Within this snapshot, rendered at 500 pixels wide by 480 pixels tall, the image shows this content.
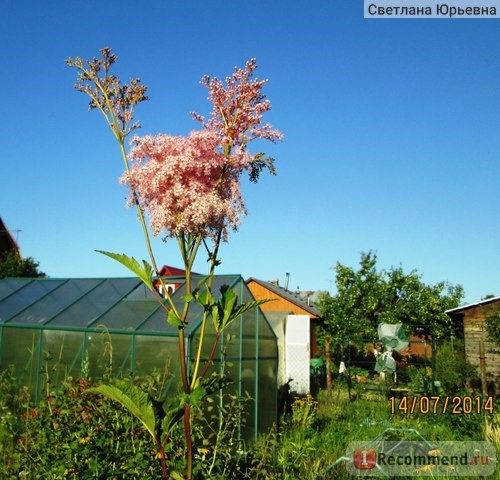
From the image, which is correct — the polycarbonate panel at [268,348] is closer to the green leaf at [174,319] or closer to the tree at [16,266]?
the green leaf at [174,319]

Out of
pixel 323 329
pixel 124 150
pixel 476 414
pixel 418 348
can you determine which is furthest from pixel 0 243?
pixel 124 150

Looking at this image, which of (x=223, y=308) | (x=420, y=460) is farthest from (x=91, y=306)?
(x=223, y=308)

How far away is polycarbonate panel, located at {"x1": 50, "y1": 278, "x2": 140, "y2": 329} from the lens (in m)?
10.9

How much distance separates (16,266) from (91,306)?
15895 millimetres

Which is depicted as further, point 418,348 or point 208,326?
point 418,348

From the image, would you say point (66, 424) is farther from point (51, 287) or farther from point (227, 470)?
point (51, 287)

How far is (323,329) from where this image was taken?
30.8m

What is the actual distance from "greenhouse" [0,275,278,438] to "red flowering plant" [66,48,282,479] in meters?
5.77

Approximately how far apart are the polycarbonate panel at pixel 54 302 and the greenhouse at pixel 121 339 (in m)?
0.03

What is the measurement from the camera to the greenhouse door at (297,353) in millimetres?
18266

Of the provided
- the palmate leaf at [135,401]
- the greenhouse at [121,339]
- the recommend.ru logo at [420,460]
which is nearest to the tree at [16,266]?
the greenhouse at [121,339]

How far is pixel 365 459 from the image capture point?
7.82 m

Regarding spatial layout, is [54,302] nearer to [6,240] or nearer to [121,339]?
[121,339]

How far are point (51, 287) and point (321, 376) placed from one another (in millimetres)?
13478
